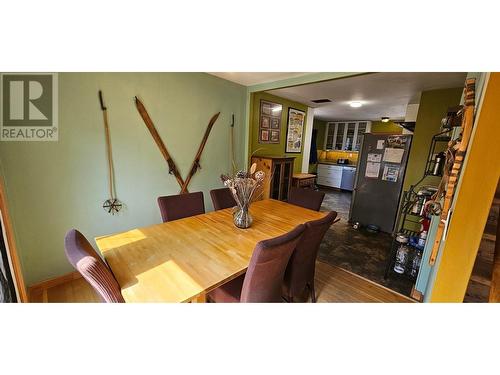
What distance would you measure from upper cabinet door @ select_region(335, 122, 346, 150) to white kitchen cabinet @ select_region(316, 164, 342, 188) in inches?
32.3

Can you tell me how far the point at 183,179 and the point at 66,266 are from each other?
1.41 m

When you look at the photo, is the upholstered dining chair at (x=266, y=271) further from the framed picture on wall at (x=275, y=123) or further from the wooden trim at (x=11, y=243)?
the framed picture on wall at (x=275, y=123)

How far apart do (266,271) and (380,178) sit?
10.0ft

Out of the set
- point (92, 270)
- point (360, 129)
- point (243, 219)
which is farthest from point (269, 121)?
point (360, 129)

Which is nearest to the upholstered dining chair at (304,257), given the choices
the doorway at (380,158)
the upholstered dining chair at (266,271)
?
the upholstered dining chair at (266,271)

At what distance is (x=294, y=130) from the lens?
406 cm

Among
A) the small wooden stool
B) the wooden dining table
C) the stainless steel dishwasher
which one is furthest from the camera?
Result: the stainless steel dishwasher

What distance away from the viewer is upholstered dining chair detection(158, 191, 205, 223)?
1.75 meters

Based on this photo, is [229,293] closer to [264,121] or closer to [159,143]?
[159,143]

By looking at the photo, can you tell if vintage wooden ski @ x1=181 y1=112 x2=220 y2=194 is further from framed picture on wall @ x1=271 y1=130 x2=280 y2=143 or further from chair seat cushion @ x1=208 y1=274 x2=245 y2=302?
chair seat cushion @ x1=208 y1=274 x2=245 y2=302

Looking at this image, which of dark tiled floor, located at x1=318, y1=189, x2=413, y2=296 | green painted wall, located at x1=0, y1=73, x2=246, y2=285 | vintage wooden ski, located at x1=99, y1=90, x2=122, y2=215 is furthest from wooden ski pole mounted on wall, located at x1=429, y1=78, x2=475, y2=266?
vintage wooden ski, located at x1=99, y1=90, x2=122, y2=215
